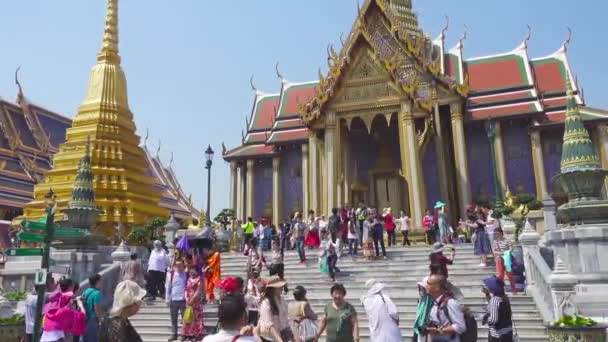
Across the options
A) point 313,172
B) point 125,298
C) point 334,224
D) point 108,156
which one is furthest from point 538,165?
point 125,298

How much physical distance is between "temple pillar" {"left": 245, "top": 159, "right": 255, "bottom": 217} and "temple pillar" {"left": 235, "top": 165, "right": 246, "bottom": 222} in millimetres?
189

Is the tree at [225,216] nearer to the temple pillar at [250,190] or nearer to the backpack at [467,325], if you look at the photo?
the temple pillar at [250,190]

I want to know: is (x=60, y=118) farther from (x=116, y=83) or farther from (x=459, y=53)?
(x=459, y=53)

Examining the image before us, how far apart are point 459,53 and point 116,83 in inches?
639

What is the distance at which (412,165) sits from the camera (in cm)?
1973

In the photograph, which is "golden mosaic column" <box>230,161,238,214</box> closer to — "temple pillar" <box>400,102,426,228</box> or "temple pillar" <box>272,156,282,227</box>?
"temple pillar" <box>272,156,282,227</box>

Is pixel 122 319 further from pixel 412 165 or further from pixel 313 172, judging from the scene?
pixel 313 172

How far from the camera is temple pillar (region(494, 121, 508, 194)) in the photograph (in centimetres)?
2089

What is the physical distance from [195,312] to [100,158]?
1772cm

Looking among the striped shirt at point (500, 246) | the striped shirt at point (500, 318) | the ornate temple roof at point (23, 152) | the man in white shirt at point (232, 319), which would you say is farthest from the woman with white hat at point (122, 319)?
the ornate temple roof at point (23, 152)

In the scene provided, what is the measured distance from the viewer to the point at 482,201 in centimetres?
2145

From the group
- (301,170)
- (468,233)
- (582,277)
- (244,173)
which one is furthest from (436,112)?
(582,277)

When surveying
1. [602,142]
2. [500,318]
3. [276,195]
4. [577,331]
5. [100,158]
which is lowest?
[577,331]

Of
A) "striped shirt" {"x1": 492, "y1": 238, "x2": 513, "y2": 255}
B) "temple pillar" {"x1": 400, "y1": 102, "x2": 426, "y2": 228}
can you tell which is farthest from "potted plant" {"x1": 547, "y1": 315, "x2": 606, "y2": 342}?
"temple pillar" {"x1": 400, "y1": 102, "x2": 426, "y2": 228}
